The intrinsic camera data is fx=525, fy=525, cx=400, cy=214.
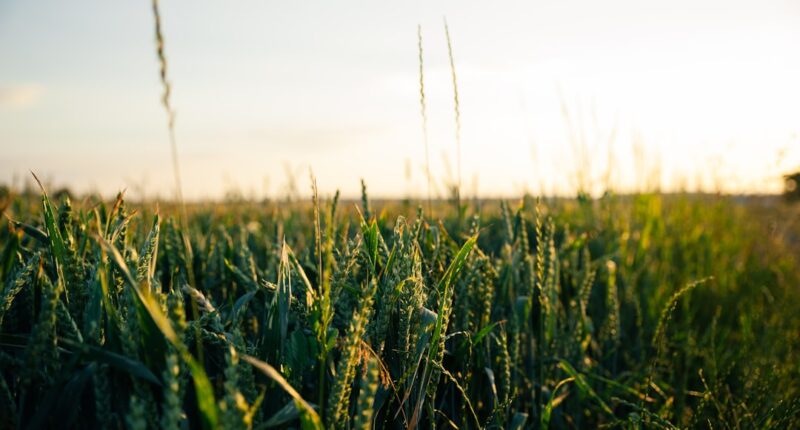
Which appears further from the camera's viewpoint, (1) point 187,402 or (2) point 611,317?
(2) point 611,317

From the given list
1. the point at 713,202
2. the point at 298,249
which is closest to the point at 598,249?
the point at 298,249

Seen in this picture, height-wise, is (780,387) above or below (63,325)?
below

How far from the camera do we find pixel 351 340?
2.47 feet

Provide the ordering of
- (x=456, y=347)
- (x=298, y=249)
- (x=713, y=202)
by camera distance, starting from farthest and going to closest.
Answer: (x=713, y=202)
(x=298, y=249)
(x=456, y=347)

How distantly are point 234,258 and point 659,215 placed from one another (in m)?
3.10

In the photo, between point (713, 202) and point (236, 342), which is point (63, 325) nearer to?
point (236, 342)

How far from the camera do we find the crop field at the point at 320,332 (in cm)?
78

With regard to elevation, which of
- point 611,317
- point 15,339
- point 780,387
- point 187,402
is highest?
point 15,339

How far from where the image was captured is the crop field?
78 cm

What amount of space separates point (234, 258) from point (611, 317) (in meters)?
1.40

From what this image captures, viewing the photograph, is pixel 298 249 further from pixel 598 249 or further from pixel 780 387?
pixel 780 387

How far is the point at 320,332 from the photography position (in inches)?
33.7

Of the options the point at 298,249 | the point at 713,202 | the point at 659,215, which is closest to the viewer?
the point at 298,249

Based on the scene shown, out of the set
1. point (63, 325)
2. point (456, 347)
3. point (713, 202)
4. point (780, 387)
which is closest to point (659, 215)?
point (713, 202)
